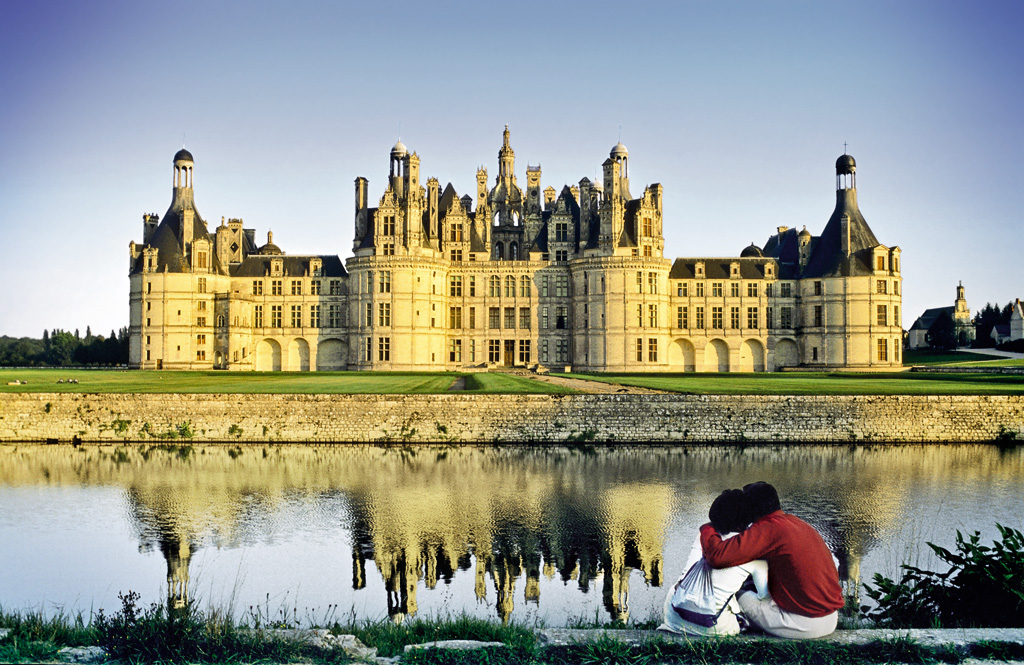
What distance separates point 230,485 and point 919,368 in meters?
57.4

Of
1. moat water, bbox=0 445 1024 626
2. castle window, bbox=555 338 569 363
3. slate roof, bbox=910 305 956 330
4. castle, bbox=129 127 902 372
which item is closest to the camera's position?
moat water, bbox=0 445 1024 626

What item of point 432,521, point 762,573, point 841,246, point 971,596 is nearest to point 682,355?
point 841,246

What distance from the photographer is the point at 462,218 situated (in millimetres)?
73562

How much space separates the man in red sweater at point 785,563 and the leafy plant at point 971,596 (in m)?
3.14

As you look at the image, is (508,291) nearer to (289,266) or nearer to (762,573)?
(289,266)

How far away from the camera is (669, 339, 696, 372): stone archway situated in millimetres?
74812

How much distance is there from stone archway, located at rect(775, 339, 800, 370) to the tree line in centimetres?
5884

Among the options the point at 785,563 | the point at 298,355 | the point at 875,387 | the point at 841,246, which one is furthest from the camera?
the point at 298,355

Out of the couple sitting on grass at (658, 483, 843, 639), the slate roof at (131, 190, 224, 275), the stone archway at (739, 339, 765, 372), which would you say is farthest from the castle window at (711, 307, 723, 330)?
the couple sitting on grass at (658, 483, 843, 639)

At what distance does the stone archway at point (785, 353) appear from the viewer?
74750mm

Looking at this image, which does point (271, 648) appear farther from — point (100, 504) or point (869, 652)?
point (100, 504)

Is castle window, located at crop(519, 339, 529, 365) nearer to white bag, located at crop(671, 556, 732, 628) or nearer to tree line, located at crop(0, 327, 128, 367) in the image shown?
tree line, located at crop(0, 327, 128, 367)

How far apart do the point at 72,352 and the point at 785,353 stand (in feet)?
245

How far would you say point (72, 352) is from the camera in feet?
318
